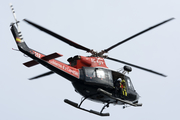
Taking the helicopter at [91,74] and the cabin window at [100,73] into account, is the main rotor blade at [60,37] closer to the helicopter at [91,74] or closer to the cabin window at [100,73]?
the helicopter at [91,74]

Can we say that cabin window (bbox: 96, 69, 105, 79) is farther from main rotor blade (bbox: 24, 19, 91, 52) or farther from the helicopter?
main rotor blade (bbox: 24, 19, 91, 52)

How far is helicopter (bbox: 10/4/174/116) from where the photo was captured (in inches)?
666

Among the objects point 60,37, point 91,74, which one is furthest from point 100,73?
point 60,37

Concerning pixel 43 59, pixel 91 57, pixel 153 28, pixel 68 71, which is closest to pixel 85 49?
pixel 91 57

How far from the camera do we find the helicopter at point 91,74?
16.9m

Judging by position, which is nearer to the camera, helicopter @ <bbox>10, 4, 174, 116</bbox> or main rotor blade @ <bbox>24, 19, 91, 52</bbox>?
main rotor blade @ <bbox>24, 19, 91, 52</bbox>

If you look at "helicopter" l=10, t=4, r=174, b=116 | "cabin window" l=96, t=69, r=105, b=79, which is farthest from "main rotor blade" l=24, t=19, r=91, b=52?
"cabin window" l=96, t=69, r=105, b=79

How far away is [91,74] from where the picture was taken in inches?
741

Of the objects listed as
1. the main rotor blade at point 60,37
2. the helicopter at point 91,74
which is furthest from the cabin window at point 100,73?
the main rotor blade at point 60,37

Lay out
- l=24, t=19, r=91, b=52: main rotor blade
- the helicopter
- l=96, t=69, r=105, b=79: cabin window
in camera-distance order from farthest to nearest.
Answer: l=96, t=69, r=105, b=79: cabin window
the helicopter
l=24, t=19, r=91, b=52: main rotor blade

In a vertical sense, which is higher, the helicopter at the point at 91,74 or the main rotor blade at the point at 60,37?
the main rotor blade at the point at 60,37

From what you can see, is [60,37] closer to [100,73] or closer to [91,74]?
[91,74]

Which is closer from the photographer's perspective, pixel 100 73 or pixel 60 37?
pixel 60 37

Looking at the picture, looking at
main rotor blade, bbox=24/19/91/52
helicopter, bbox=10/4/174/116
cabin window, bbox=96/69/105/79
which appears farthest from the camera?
cabin window, bbox=96/69/105/79
